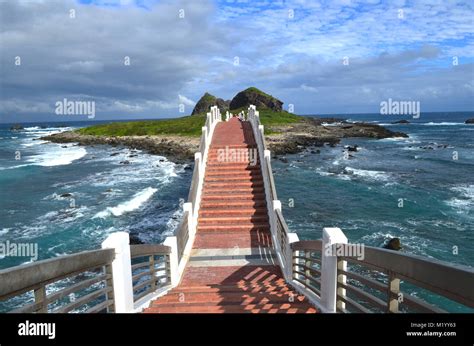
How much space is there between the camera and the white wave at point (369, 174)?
33838 millimetres

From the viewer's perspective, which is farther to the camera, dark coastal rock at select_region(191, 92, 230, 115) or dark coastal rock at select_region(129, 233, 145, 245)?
dark coastal rock at select_region(191, 92, 230, 115)

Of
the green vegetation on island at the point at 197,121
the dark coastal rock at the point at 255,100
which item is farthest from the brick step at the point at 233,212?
the dark coastal rock at the point at 255,100

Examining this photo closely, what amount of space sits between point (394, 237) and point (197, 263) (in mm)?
12269

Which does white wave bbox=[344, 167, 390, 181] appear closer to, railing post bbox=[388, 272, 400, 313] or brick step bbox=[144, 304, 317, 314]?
brick step bbox=[144, 304, 317, 314]

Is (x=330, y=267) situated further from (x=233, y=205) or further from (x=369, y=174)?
(x=369, y=174)

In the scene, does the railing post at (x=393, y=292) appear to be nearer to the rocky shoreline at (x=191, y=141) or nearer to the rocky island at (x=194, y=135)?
the rocky shoreline at (x=191, y=141)

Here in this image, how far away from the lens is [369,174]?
35.7 m

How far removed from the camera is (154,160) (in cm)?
4634

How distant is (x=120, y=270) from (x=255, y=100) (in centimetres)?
10554

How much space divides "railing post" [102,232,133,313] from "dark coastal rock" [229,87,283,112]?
103 m

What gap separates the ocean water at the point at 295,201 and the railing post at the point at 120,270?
13.5 metres

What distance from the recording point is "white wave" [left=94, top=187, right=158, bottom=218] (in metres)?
23.0
